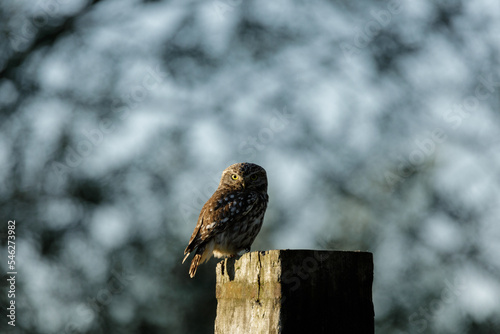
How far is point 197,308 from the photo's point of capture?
26.4ft

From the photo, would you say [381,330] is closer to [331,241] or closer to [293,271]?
[331,241]

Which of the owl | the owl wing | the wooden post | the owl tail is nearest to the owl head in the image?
the owl

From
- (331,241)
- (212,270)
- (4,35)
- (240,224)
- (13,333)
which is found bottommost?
(13,333)

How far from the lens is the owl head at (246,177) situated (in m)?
4.21

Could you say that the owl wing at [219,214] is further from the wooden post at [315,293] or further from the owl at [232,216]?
the wooden post at [315,293]

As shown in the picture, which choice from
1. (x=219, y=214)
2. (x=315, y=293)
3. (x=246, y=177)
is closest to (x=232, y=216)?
(x=219, y=214)

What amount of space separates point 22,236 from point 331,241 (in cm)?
490

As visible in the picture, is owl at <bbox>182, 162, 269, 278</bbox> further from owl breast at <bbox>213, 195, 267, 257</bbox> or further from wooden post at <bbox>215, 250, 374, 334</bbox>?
wooden post at <bbox>215, 250, 374, 334</bbox>

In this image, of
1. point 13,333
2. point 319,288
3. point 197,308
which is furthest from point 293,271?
point 13,333

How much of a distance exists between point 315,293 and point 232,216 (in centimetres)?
237

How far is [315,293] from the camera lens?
5.17 ft

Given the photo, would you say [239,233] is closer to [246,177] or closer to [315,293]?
[246,177]

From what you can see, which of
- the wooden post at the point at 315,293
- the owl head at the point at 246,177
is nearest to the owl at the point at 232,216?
the owl head at the point at 246,177

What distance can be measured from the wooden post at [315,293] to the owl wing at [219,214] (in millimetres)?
2126
